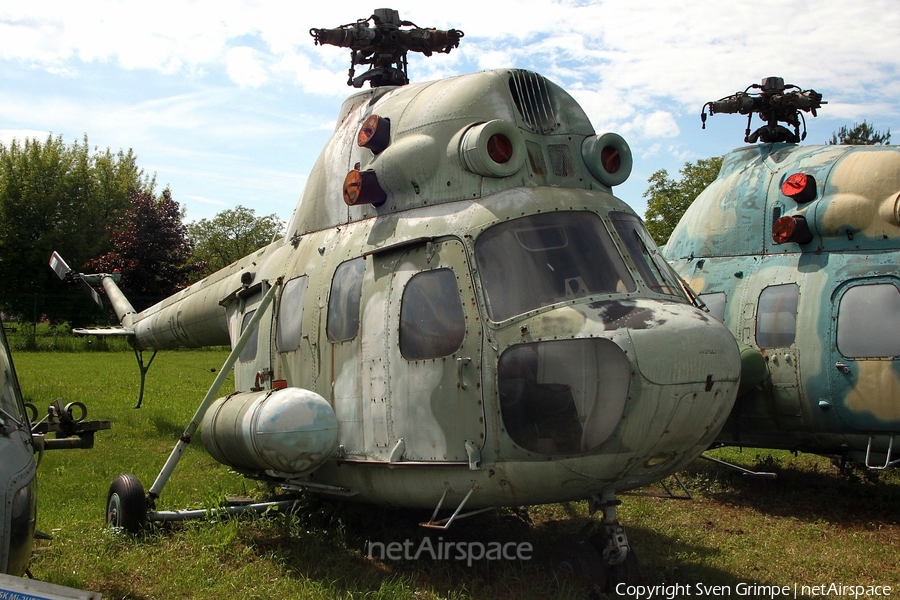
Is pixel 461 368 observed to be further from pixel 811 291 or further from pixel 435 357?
pixel 811 291

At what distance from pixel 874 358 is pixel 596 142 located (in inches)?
152

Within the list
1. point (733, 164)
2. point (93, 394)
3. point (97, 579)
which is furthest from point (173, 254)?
point (97, 579)

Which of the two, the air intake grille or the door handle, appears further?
the air intake grille

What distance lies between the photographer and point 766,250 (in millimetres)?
9695

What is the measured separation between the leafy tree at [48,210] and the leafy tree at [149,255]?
191cm

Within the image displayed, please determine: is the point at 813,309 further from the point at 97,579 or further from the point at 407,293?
the point at 97,579

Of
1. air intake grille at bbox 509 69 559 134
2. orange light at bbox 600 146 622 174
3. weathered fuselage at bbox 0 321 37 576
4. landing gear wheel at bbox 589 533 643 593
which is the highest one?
air intake grille at bbox 509 69 559 134

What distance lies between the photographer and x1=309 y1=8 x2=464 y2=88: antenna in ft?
26.9

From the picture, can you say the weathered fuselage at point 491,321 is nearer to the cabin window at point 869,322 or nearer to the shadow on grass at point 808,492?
the cabin window at point 869,322

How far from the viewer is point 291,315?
24.2 feet

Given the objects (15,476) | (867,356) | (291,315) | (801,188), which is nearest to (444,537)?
(291,315)

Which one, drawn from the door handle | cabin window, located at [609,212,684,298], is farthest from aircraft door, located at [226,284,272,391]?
cabin window, located at [609,212,684,298]

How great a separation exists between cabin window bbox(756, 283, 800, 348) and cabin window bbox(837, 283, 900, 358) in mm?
546

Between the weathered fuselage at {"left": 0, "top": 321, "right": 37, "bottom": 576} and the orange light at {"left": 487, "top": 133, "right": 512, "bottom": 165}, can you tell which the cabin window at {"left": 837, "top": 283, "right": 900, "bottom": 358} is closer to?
the orange light at {"left": 487, "top": 133, "right": 512, "bottom": 165}
